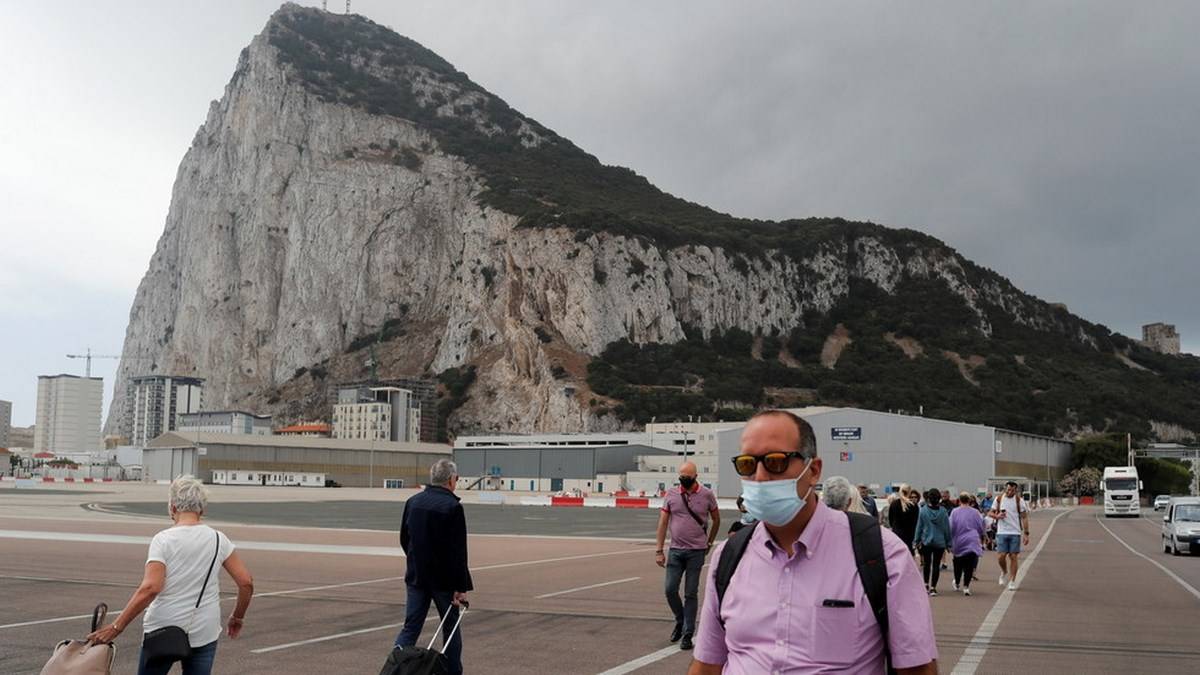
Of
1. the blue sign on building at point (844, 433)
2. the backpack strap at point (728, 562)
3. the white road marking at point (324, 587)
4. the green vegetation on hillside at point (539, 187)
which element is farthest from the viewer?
the green vegetation on hillside at point (539, 187)

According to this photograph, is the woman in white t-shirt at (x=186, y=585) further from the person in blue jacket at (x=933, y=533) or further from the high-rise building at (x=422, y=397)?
the high-rise building at (x=422, y=397)

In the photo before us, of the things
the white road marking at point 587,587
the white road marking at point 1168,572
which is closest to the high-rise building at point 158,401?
the white road marking at point 1168,572

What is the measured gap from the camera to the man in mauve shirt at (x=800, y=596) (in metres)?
2.99

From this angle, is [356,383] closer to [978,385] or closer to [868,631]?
[978,385]

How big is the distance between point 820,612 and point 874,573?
7.5 inches

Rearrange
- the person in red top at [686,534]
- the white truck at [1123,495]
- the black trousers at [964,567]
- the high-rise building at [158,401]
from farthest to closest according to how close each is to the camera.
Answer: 1. the high-rise building at [158,401]
2. the white truck at [1123,495]
3. the black trousers at [964,567]
4. the person in red top at [686,534]

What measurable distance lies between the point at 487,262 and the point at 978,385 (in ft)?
232

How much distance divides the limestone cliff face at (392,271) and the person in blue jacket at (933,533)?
116116 mm

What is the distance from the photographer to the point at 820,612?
3.02 metres

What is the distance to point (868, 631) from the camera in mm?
3012

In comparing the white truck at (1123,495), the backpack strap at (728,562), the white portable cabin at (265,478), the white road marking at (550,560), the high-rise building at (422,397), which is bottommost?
the white portable cabin at (265,478)

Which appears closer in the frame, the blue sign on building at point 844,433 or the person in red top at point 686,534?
the person in red top at point 686,534

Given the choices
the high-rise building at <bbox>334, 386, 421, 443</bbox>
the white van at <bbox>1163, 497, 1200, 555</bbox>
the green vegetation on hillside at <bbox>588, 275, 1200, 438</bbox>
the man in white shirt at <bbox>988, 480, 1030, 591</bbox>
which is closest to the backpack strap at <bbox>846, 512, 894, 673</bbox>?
the man in white shirt at <bbox>988, 480, 1030, 591</bbox>

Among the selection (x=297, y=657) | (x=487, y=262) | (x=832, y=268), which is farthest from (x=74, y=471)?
(x=297, y=657)
